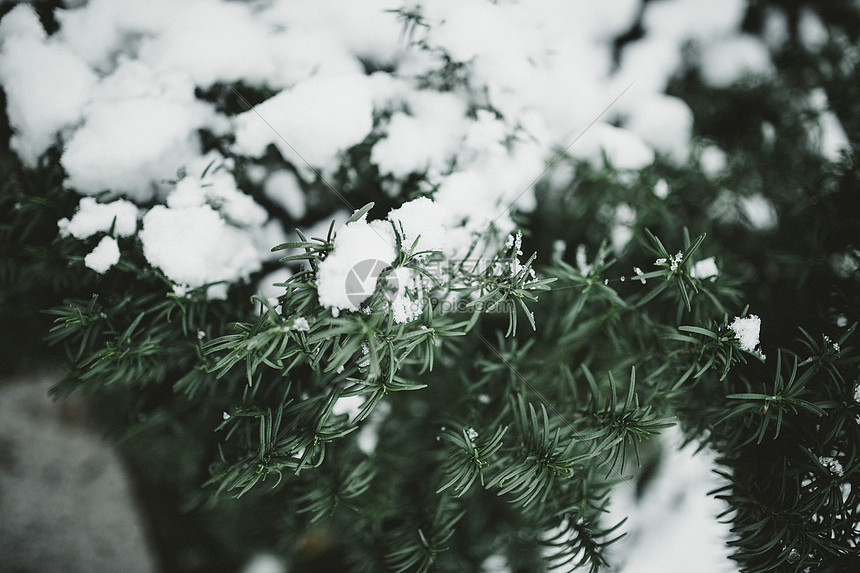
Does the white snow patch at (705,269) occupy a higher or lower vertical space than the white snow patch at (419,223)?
lower

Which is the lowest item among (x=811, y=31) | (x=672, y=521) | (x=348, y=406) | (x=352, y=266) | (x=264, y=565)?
(x=264, y=565)

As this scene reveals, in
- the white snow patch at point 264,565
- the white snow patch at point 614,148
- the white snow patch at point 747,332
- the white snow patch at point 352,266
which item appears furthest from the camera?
the white snow patch at point 264,565

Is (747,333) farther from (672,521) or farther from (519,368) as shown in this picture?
(672,521)

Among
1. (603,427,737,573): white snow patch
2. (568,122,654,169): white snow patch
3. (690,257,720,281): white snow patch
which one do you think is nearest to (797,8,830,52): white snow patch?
(568,122,654,169): white snow patch

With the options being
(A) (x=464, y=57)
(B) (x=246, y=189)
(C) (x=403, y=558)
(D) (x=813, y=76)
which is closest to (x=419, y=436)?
(C) (x=403, y=558)

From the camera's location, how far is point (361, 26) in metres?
0.76

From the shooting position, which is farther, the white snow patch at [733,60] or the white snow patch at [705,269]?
the white snow patch at [733,60]

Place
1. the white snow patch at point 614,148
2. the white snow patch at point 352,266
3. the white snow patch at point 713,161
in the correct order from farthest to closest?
the white snow patch at point 713,161
the white snow patch at point 614,148
the white snow patch at point 352,266

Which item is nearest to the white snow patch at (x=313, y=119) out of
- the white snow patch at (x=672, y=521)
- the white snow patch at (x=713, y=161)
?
the white snow patch at (x=713, y=161)

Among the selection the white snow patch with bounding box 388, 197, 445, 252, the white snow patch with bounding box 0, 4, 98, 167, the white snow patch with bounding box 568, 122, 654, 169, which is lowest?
the white snow patch with bounding box 568, 122, 654, 169

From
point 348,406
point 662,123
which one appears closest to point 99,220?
point 348,406

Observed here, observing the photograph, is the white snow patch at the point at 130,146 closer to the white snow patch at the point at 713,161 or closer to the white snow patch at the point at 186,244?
the white snow patch at the point at 186,244

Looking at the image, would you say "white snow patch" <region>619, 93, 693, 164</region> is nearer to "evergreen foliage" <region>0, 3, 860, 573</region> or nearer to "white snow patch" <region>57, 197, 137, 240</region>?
"evergreen foliage" <region>0, 3, 860, 573</region>

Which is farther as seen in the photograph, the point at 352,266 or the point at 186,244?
the point at 186,244
